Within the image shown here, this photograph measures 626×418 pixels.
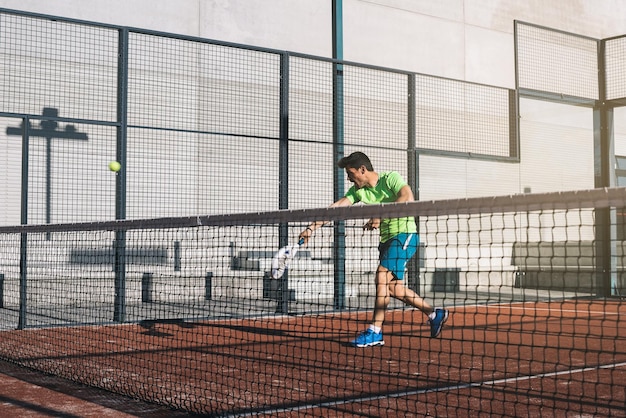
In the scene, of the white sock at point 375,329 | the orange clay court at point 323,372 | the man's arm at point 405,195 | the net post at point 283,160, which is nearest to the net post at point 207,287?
the net post at point 283,160

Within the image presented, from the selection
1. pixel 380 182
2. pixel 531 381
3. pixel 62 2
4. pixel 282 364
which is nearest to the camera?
pixel 531 381

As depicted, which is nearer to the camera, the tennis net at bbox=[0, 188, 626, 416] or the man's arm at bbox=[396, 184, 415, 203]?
the tennis net at bbox=[0, 188, 626, 416]

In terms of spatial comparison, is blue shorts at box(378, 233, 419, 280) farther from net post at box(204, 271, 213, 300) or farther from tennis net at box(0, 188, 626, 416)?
net post at box(204, 271, 213, 300)

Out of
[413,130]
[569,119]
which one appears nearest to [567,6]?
[569,119]

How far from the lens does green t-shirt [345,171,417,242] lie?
655 centimetres

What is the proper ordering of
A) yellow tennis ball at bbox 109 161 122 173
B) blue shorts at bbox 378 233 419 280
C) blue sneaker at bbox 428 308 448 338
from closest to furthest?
blue shorts at bbox 378 233 419 280 → blue sneaker at bbox 428 308 448 338 → yellow tennis ball at bbox 109 161 122 173

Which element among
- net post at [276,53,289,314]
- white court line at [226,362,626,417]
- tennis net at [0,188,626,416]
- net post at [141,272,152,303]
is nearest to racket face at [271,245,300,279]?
tennis net at [0,188,626,416]

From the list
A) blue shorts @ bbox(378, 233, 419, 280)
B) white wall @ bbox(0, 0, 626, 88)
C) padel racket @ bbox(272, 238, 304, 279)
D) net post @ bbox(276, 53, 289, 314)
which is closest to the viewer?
padel racket @ bbox(272, 238, 304, 279)

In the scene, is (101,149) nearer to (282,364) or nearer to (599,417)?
(282,364)

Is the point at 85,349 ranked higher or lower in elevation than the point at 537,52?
lower

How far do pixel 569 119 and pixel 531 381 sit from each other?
11451 millimetres

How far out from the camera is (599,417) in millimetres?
4059

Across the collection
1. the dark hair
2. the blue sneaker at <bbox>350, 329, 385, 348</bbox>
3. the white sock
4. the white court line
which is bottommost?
the white court line

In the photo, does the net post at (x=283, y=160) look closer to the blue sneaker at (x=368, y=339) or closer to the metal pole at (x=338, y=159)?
the metal pole at (x=338, y=159)
